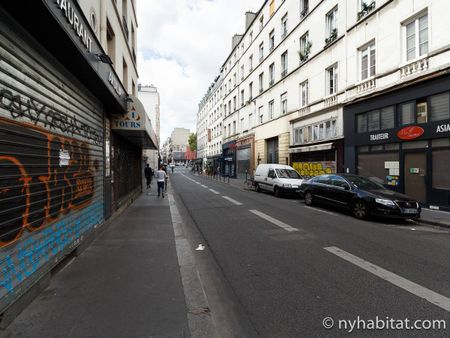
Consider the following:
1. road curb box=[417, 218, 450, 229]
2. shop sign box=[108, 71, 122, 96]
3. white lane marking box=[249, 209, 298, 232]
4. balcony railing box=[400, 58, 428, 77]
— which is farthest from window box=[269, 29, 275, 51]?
shop sign box=[108, 71, 122, 96]

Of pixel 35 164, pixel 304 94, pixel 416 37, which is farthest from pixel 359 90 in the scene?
pixel 35 164

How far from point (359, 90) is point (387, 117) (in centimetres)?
243

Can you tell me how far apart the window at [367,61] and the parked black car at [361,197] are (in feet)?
22.0

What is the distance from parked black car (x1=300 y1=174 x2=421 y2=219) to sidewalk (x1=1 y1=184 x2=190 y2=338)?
21.2 feet

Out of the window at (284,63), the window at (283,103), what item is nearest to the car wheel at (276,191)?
the window at (283,103)

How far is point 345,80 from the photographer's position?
15625mm

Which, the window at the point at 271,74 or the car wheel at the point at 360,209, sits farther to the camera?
the window at the point at 271,74

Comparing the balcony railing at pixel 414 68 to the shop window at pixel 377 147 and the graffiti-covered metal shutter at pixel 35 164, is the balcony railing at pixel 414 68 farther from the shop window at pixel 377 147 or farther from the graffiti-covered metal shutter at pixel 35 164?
the graffiti-covered metal shutter at pixel 35 164

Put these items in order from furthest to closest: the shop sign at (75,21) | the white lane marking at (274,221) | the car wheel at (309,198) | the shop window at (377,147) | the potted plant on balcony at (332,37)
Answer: the potted plant on balcony at (332,37), the shop window at (377,147), the car wheel at (309,198), the white lane marking at (274,221), the shop sign at (75,21)

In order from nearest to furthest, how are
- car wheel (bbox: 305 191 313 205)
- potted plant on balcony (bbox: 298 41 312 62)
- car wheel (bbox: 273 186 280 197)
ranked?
car wheel (bbox: 305 191 313 205) → car wheel (bbox: 273 186 280 197) → potted plant on balcony (bbox: 298 41 312 62)

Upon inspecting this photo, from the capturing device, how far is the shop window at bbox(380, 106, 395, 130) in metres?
12.6

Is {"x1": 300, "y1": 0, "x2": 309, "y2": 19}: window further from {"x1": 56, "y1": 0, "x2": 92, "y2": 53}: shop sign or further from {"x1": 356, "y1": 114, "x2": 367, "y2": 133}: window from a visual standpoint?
{"x1": 56, "y1": 0, "x2": 92, "y2": 53}: shop sign

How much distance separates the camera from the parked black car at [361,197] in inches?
330

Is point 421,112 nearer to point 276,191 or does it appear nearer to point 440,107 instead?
point 440,107
